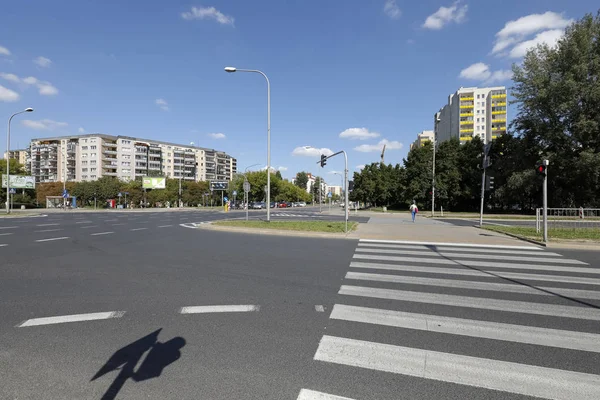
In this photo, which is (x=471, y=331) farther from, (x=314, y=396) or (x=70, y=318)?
(x=70, y=318)

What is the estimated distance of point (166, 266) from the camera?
802cm

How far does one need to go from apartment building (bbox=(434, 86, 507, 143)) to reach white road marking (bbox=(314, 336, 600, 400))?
107816 millimetres

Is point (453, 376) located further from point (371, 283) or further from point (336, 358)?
point (371, 283)

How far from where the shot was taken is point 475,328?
166 inches

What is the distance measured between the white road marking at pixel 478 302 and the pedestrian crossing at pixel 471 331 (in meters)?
0.02

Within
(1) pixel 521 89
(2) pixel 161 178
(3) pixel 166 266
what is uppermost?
(1) pixel 521 89

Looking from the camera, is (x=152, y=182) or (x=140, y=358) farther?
(x=152, y=182)

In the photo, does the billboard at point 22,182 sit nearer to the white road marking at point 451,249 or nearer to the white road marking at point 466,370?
the white road marking at point 451,249

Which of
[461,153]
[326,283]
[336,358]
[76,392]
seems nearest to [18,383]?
[76,392]

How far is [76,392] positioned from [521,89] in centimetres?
4624

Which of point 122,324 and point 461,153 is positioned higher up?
point 461,153

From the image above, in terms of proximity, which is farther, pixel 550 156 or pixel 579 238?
pixel 550 156

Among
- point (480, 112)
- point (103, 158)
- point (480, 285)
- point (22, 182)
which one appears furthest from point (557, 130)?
point (103, 158)

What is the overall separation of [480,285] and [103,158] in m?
124
